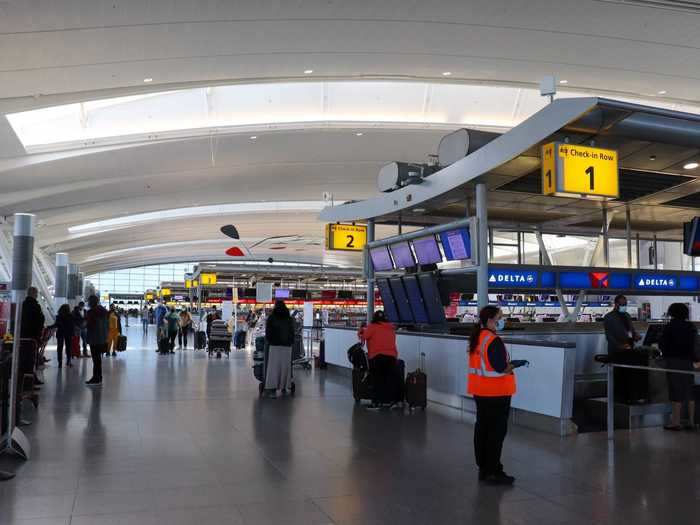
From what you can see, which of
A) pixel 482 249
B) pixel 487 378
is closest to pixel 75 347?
pixel 482 249

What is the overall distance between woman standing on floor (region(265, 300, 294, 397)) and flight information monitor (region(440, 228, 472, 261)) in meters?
2.94

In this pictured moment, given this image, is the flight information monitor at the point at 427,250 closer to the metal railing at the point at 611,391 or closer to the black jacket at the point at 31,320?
the metal railing at the point at 611,391

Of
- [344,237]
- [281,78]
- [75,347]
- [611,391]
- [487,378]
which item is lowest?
[75,347]

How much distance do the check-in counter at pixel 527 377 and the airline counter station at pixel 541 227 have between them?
18 millimetres

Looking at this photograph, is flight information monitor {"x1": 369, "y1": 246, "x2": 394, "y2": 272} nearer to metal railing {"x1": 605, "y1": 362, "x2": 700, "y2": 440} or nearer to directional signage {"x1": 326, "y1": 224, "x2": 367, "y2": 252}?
directional signage {"x1": 326, "y1": 224, "x2": 367, "y2": 252}

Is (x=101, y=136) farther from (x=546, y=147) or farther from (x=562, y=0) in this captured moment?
(x=546, y=147)

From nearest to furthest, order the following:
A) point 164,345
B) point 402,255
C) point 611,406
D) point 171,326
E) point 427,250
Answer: point 611,406 < point 427,250 < point 402,255 < point 164,345 < point 171,326

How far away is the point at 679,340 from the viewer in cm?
801

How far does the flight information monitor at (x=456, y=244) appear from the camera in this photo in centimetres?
1041

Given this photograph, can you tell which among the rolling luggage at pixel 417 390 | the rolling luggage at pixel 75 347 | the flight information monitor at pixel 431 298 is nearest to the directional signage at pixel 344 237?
the flight information monitor at pixel 431 298

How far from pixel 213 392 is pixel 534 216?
25.9ft

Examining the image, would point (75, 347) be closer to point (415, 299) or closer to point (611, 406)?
point (415, 299)

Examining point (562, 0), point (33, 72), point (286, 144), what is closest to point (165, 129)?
point (286, 144)

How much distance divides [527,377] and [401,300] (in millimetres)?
4843
